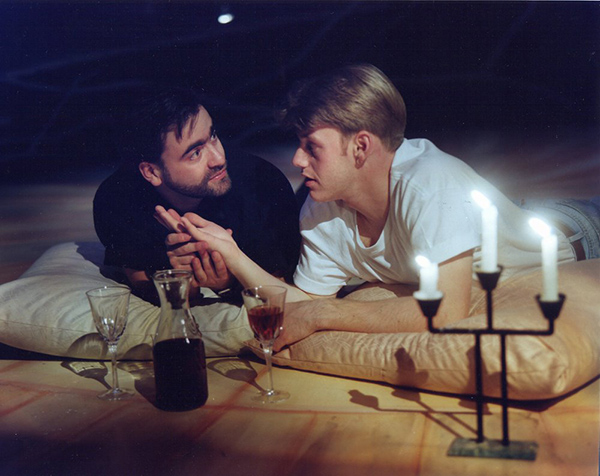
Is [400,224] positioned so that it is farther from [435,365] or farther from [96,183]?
[96,183]

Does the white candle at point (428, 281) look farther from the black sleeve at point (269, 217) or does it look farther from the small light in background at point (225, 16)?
the small light in background at point (225, 16)

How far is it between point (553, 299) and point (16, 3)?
1.66 m

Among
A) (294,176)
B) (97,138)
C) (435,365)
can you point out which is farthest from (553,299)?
(97,138)

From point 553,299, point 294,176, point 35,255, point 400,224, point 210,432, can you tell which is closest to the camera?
point 553,299

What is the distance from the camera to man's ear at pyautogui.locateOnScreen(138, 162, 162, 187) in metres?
1.88

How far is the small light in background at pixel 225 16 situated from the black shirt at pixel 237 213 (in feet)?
1.19

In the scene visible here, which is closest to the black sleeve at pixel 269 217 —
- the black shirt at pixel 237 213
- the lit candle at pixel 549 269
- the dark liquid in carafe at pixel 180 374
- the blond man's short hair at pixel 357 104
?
the black shirt at pixel 237 213

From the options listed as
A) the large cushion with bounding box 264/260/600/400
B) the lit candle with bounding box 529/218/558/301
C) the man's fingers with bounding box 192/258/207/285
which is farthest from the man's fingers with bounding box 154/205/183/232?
the lit candle with bounding box 529/218/558/301

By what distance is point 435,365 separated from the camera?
1.49 m

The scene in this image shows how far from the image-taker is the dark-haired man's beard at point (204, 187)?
1.88 metres

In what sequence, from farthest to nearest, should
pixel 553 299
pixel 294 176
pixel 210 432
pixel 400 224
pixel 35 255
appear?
pixel 35 255 < pixel 294 176 < pixel 400 224 < pixel 210 432 < pixel 553 299

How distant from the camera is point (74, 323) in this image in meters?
1.86

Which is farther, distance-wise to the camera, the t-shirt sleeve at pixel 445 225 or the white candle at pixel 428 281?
the t-shirt sleeve at pixel 445 225

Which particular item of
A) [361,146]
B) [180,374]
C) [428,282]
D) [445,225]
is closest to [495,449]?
[428,282]
